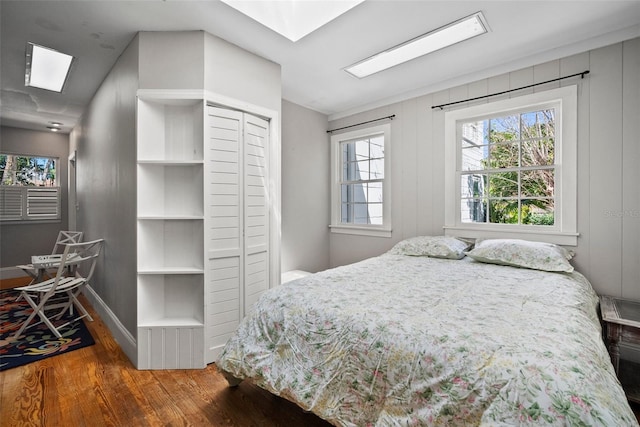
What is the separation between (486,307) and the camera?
1.62 m

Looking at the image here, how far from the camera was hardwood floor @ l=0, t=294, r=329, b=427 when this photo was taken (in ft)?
5.88

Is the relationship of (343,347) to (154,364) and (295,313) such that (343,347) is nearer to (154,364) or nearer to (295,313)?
(295,313)

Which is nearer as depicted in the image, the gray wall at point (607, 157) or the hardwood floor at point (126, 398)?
the hardwood floor at point (126, 398)

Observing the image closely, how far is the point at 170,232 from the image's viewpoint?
256 centimetres

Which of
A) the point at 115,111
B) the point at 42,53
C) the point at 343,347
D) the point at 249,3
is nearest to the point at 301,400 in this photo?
the point at 343,347

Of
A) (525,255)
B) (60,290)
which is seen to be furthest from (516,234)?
(60,290)

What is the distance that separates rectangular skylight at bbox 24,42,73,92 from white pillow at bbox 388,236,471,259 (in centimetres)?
370

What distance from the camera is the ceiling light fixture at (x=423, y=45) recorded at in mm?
2377

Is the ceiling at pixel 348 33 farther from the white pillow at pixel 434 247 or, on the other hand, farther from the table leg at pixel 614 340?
the table leg at pixel 614 340

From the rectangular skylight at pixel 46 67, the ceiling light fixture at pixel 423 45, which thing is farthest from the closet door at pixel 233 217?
the rectangular skylight at pixel 46 67

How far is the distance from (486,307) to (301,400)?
1.06m

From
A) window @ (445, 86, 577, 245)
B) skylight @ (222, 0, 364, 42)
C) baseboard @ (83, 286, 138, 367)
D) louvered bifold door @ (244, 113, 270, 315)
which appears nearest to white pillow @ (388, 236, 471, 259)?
window @ (445, 86, 577, 245)

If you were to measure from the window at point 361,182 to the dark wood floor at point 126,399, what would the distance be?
8.21 feet

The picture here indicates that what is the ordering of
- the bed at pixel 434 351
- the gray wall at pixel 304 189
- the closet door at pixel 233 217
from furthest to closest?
the gray wall at pixel 304 189 < the closet door at pixel 233 217 < the bed at pixel 434 351
